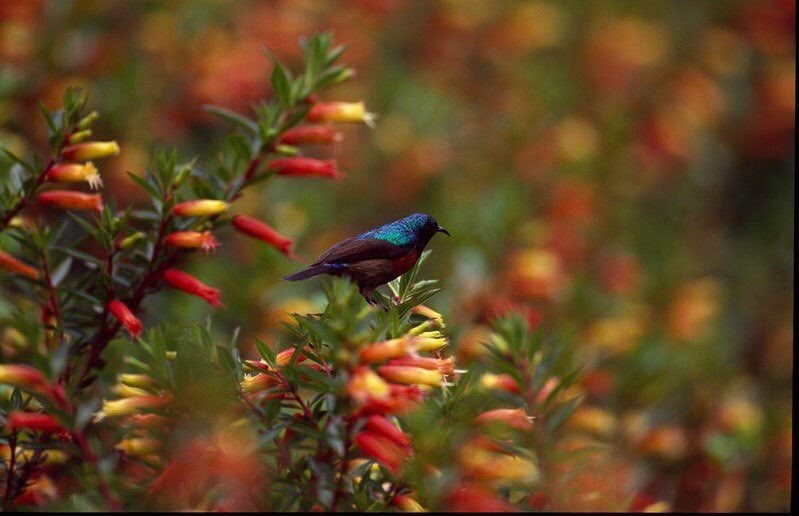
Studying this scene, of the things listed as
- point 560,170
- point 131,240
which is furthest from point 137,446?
point 560,170

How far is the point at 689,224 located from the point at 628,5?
132 centimetres

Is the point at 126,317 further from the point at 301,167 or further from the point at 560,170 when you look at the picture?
the point at 560,170

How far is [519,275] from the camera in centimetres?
283

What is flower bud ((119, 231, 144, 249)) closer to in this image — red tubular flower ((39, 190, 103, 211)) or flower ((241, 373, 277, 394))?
red tubular flower ((39, 190, 103, 211))

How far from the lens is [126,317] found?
1301 mm

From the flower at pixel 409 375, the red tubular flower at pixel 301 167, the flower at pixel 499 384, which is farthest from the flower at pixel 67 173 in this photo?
the flower at pixel 499 384

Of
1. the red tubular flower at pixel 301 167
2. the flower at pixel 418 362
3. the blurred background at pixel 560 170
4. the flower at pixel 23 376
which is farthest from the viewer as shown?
the blurred background at pixel 560 170

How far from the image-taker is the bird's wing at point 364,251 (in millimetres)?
1280

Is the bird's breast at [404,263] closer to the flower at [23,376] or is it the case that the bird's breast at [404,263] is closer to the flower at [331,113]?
the flower at [331,113]

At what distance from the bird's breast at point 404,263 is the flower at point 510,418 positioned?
25 centimetres

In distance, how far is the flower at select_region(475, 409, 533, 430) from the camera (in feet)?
3.97

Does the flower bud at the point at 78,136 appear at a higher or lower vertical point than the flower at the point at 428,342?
higher

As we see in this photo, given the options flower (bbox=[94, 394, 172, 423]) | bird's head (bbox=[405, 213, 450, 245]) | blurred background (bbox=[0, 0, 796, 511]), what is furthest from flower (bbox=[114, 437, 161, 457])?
blurred background (bbox=[0, 0, 796, 511])

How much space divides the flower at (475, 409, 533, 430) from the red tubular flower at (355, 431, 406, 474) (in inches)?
8.2
